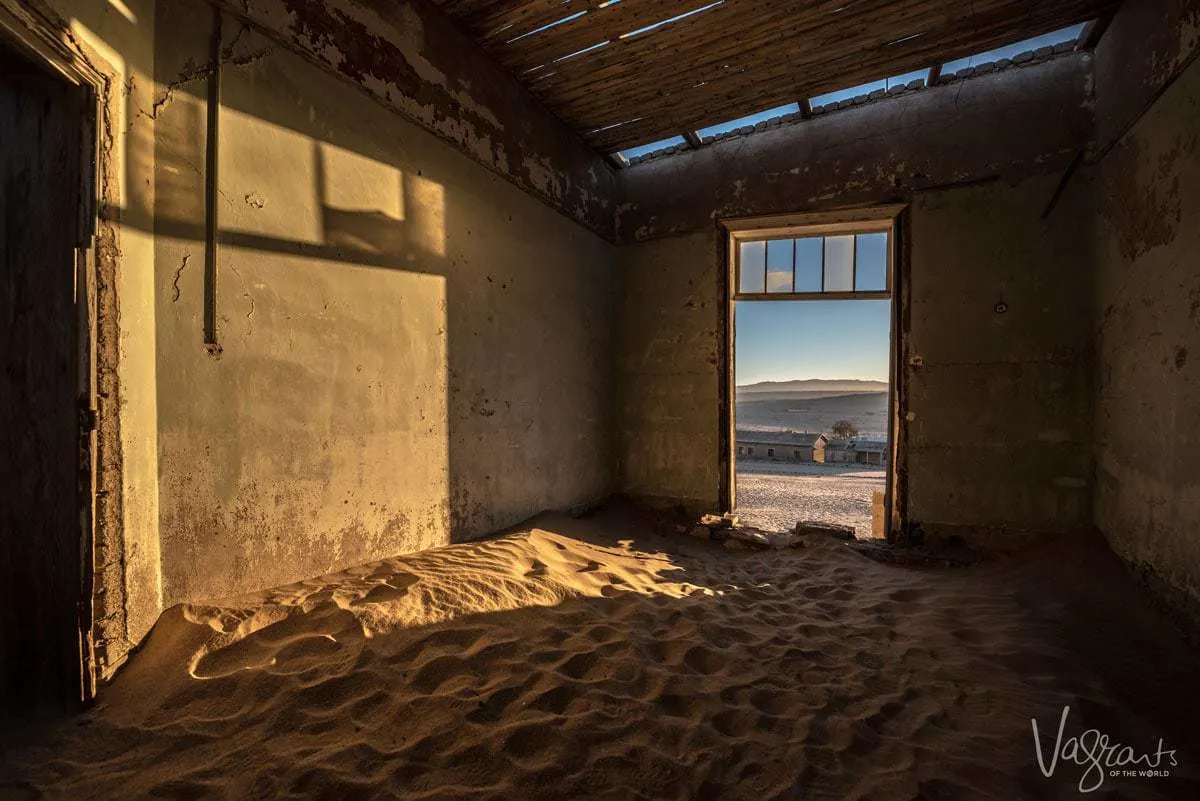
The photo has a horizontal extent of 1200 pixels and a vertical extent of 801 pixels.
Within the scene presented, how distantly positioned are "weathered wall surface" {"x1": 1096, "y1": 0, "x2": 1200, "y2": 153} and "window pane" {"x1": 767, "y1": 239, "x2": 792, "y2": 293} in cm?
246

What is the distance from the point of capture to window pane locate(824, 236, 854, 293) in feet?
16.9

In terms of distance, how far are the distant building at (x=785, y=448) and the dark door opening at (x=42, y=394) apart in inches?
647

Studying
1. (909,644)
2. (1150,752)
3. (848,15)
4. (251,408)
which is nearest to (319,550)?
(251,408)

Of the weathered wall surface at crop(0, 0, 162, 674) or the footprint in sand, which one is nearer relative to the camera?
the weathered wall surface at crop(0, 0, 162, 674)

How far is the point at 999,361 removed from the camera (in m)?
4.28

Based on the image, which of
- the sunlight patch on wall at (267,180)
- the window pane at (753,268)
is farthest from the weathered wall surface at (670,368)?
the sunlight patch on wall at (267,180)

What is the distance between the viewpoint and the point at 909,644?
2.68 meters

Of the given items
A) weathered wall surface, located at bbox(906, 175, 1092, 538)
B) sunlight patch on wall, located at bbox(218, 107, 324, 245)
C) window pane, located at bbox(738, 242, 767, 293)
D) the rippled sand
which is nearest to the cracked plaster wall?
weathered wall surface, located at bbox(906, 175, 1092, 538)

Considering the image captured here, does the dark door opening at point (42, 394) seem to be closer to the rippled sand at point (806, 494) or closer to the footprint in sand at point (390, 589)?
the footprint in sand at point (390, 589)

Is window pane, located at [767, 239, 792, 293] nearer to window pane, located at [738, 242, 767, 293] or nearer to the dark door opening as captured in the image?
window pane, located at [738, 242, 767, 293]

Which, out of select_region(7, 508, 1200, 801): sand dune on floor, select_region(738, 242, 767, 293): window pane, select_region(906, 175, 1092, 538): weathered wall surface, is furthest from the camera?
select_region(738, 242, 767, 293): window pane

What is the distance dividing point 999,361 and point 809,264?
1.96 metres

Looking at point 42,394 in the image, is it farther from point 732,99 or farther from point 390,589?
point 732,99

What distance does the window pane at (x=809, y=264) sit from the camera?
5.30 metres
